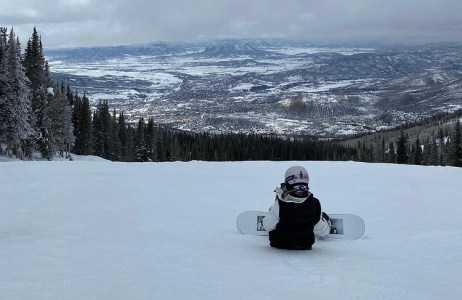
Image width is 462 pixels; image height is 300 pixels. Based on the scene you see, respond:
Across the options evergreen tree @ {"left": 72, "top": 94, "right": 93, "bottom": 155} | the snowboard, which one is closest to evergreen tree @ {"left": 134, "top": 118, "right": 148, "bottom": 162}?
evergreen tree @ {"left": 72, "top": 94, "right": 93, "bottom": 155}

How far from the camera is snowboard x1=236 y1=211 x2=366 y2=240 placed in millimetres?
8945

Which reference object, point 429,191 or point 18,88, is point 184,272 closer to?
point 429,191

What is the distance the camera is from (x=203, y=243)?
26.8 ft

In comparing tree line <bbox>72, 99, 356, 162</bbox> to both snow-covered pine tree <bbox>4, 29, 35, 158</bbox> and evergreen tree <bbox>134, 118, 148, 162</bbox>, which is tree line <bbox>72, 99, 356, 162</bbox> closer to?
evergreen tree <bbox>134, 118, 148, 162</bbox>

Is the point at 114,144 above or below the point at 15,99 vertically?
below

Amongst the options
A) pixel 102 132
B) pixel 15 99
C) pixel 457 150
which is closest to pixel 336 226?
pixel 15 99

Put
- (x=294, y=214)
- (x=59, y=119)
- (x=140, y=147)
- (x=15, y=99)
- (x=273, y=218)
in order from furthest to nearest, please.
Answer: (x=140, y=147), (x=59, y=119), (x=15, y=99), (x=273, y=218), (x=294, y=214)

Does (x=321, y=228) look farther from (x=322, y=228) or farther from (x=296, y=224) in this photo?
(x=296, y=224)

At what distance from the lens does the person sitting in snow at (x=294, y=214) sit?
24.9ft

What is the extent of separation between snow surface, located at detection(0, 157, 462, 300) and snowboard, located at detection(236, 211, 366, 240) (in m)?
0.20

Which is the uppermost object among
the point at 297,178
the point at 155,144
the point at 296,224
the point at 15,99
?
the point at 15,99

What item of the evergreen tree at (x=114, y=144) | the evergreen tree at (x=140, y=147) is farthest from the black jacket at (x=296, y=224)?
the evergreen tree at (x=140, y=147)

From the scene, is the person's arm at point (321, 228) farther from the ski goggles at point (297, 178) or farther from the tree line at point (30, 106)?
the tree line at point (30, 106)

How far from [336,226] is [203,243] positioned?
8.52ft
